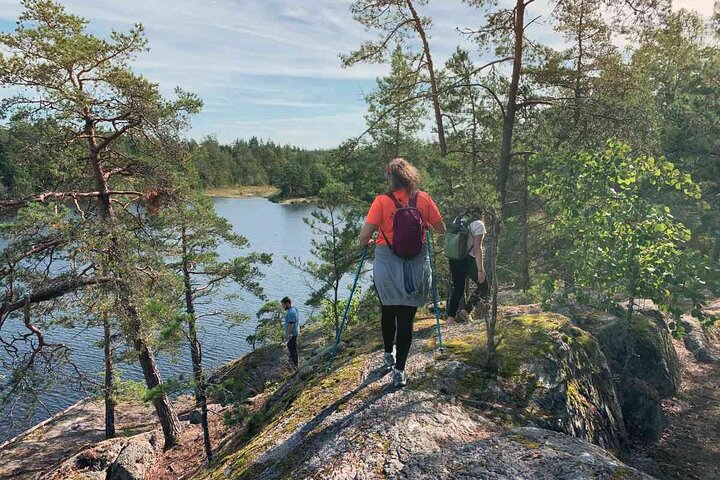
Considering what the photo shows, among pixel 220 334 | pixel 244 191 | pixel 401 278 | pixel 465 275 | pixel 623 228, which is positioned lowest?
pixel 220 334

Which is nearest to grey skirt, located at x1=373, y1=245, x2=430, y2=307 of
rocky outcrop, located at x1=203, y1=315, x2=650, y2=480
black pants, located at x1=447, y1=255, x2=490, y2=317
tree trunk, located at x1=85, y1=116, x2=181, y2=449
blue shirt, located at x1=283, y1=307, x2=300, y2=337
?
rocky outcrop, located at x1=203, y1=315, x2=650, y2=480

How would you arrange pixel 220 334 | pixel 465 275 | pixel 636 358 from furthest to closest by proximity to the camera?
pixel 220 334 → pixel 636 358 → pixel 465 275

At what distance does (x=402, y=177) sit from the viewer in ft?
13.5

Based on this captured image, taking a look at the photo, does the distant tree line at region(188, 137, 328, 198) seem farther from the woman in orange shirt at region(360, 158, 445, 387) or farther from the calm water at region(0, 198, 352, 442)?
the woman in orange shirt at region(360, 158, 445, 387)

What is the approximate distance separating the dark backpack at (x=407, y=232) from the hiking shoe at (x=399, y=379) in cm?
120

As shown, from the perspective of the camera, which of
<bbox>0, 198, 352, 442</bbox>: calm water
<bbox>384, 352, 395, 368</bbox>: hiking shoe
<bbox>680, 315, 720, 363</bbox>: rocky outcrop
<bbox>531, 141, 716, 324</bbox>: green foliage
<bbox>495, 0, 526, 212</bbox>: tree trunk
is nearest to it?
<bbox>384, 352, 395, 368</bbox>: hiking shoe

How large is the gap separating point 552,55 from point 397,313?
28.7 feet

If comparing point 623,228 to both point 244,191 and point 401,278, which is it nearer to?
point 401,278

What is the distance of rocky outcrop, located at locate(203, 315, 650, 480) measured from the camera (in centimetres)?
309

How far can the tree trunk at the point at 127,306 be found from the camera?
8383 mm

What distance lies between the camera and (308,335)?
23.3 meters

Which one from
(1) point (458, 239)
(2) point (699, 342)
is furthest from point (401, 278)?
(2) point (699, 342)

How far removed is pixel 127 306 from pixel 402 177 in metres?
6.62

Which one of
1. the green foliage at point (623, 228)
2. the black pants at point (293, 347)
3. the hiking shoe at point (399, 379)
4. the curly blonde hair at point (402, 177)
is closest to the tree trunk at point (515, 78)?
the green foliage at point (623, 228)
